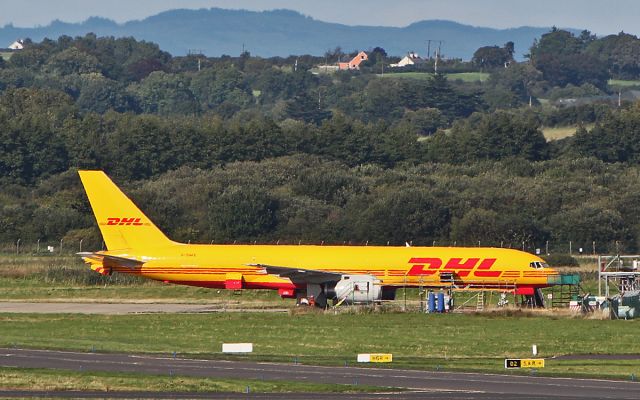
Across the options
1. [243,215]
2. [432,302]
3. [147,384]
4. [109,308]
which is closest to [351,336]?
[432,302]

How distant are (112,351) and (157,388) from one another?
30.2 ft

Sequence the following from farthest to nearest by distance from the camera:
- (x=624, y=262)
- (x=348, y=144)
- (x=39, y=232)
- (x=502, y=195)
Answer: (x=348, y=144) → (x=502, y=195) → (x=39, y=232) → (x=624, y=262)

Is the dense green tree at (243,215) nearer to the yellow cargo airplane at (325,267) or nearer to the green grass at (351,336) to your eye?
the yellow cargo airplane at (325,267)

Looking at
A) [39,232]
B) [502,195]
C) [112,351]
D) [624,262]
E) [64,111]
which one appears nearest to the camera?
[112,351]

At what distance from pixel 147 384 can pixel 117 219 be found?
30.6 metres

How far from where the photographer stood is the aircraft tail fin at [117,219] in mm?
67562

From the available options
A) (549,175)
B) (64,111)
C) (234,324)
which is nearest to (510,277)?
(234,324)

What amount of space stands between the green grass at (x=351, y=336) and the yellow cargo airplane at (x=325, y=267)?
4.08 m

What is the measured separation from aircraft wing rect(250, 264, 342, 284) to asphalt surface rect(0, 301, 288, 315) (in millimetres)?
1619

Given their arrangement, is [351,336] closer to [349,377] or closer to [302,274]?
[349,377]

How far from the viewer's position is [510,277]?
66375mm

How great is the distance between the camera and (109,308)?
65250mm

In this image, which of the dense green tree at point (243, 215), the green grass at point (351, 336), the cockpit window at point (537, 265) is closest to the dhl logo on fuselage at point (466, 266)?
the cockpit window at point (537, 265)

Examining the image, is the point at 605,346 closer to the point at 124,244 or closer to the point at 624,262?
the point at 124,244
